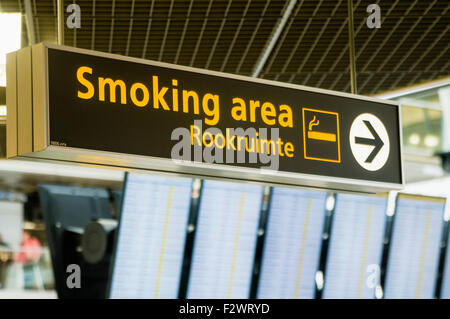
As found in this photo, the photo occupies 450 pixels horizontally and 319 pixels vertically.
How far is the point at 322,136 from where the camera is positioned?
103 inches

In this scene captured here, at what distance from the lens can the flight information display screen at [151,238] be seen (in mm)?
4895

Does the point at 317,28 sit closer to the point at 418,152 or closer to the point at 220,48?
the point at 220,48

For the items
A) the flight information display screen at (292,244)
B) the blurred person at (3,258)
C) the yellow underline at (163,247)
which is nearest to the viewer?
the yellow underline at (163,247)

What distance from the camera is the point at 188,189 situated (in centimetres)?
511

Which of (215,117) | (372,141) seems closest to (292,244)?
(372,141)

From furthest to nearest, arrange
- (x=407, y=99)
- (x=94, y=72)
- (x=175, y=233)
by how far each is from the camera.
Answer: (x=407, y=99)
(x=175, y=233)
(x=94, y=72)

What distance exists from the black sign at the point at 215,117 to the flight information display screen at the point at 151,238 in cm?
250

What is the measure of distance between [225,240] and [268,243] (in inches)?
15.5

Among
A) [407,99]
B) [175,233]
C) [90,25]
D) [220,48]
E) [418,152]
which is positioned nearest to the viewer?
[90,25]

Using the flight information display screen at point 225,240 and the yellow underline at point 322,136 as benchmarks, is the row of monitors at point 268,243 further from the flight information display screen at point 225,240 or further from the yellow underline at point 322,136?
the yellow underline at point 322,136

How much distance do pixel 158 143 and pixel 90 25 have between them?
5.01 feet

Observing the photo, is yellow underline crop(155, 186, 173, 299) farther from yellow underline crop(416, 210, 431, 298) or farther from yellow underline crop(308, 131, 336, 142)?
yellow underline crop(308, 131, 336, 142)

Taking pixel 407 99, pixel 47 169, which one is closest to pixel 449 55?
pixel 407 99

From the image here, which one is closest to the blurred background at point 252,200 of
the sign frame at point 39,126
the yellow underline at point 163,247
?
the yellow underline at point 163,247
